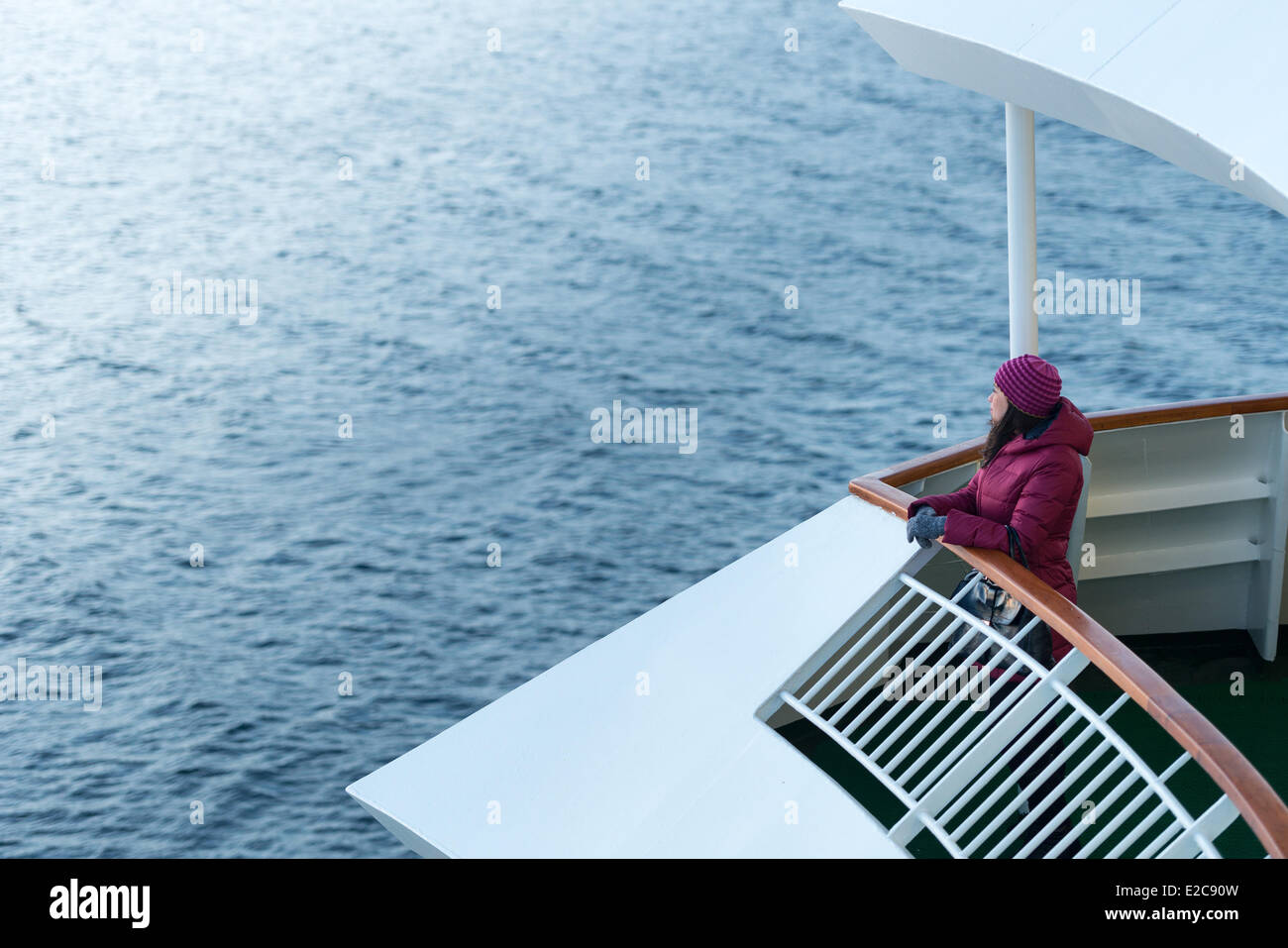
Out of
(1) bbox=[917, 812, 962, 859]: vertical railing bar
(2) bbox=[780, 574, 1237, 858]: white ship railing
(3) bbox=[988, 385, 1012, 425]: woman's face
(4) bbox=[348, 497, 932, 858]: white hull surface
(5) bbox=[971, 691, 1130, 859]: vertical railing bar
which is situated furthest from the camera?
(4) bbox=[348, 497, 932, 858]: white hull surface

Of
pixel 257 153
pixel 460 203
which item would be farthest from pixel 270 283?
pixel 257 153

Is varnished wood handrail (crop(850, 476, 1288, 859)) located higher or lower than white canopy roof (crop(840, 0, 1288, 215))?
lower

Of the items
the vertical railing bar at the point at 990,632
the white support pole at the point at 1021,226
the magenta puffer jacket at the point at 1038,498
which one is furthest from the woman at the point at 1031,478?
the white support pole at the point at 1021,226

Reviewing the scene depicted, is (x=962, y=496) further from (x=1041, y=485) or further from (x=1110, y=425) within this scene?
(x=1110, y=425)

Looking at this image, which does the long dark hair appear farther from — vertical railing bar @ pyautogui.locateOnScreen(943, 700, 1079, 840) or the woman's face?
vertical railing bar @ pyautogui.locateOnScreen(943, 700, 1079, 840)

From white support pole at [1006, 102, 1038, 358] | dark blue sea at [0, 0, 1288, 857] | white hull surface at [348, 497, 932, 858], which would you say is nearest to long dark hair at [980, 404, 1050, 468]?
white hull surface at [348, 497, 932, 858]

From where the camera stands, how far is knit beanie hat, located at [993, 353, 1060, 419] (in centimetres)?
500

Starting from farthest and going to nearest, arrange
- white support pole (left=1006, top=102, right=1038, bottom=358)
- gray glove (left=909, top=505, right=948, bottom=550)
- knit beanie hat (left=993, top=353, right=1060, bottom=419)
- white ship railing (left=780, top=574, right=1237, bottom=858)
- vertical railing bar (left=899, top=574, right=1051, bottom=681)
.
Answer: white support pole (left=1006, top=102, right=1038, bottom=358) → gray glove (left=909, top=505, right=948, bottom=550) → knit beanie hat (left=993, top=353, right=1060, bottom=419) → vertical railing bar (left=899, top=574, right=1051, bottom=681) → white ship railing (left=780, top=574, right=1237, bottom=858)

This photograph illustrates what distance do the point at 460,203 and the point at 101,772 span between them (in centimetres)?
1266

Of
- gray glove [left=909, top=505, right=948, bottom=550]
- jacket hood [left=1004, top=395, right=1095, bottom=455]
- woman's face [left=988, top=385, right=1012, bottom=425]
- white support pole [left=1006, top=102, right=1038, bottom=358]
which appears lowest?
gray glove [left=909, top=505, right=948, bottom=550]

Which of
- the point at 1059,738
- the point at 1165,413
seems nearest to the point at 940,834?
the point at 1059,738

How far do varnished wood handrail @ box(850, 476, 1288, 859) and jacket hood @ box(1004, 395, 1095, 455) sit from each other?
403mm

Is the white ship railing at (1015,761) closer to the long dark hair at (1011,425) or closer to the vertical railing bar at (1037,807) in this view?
the vertical railing bar at (1037,807)
